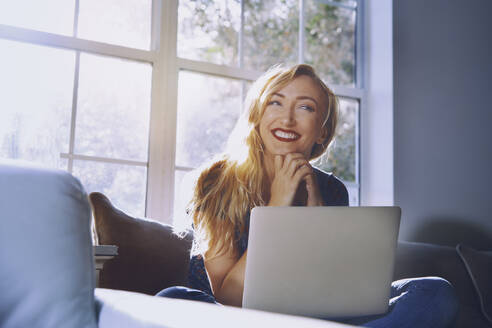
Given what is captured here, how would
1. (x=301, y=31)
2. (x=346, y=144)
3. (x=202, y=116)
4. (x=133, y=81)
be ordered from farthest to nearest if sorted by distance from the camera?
(x=346, y=144)
(x=301, y=31)
(x=202, y=116)
(x=133, y=81)

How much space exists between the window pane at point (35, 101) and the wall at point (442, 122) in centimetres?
174

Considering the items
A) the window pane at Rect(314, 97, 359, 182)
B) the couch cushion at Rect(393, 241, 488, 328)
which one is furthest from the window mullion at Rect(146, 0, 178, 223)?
the couch cushion at Rect(393, 241, 488, 328)

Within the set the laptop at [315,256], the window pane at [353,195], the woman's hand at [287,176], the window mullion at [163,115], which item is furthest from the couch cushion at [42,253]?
the window pane at [353,195]

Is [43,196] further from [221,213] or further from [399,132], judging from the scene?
[399,132]

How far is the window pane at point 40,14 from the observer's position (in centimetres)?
218

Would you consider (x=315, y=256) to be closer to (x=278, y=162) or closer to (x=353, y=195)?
(x=278, y=162)

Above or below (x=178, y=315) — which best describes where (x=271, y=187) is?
above

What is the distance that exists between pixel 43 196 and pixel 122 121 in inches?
66.6

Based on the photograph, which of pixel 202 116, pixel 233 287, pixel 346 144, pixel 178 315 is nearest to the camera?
pixel 178 315

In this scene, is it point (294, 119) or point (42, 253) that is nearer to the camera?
point (42, 253)

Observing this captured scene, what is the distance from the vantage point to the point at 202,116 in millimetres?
2539

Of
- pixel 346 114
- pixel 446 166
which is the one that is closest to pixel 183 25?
pixel 346 114

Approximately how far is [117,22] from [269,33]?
0.82 m

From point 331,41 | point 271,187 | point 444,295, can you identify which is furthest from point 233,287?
point 331,41
